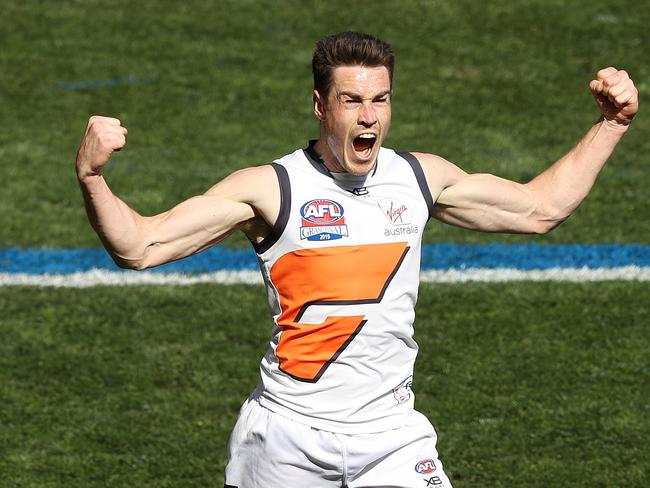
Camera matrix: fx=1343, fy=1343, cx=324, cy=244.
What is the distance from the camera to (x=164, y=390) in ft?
26.7

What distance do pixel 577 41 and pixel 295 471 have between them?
32.3 ft

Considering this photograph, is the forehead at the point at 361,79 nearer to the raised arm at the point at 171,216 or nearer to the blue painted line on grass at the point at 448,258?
the raised arm at the point at 171,216

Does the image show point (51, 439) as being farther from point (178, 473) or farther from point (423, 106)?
point (423, 106)

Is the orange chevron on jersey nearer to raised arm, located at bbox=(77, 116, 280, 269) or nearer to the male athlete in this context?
the male athlete

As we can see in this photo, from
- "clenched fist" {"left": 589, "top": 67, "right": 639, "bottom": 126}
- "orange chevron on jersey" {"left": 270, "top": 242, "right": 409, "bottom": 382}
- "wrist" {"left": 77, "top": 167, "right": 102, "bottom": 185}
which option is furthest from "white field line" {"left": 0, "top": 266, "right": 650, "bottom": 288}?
"wrist" {"left": 77, "top": 167, "right": 102, "bottom": 185}

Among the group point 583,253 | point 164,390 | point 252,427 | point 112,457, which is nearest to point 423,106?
point 583,253

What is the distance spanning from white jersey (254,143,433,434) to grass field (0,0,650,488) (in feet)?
7.11

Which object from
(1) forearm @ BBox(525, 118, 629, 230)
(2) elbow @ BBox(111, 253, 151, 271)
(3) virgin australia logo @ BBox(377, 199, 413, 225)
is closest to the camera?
(2) elbow @ BBox(111, 253, 151, 271)

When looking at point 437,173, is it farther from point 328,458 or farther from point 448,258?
point 448,258

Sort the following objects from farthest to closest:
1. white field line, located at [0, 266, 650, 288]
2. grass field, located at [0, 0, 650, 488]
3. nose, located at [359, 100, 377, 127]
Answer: white field line, located at [0, 266, 650, 288] < grass field, located at [0, 0, 650, 488] < nose, located at [359, 100, 377, 127]

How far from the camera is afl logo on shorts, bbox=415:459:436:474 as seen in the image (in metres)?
5.15

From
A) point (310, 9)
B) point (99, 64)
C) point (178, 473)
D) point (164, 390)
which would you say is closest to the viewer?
point (178, 473)

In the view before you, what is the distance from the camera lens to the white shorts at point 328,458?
508cm

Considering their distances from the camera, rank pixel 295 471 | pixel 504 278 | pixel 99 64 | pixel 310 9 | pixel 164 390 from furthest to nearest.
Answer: pixel 310 9 → pixel 99 64 → pixel 504 278 → pixel 164 390 → pixel 295 471
